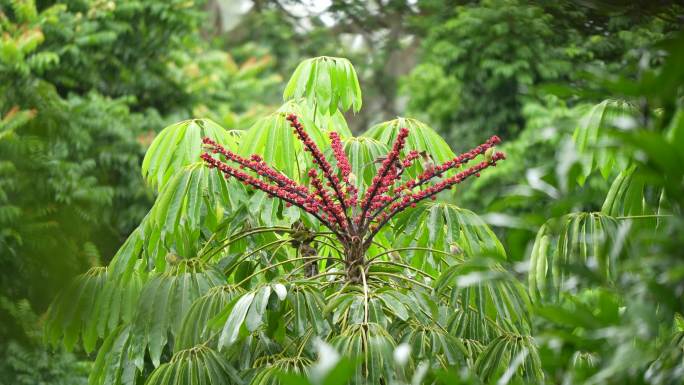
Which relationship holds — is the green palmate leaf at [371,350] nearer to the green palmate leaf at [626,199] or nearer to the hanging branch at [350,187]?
the hanging branch at [350,187]

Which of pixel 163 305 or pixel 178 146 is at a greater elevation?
pixel 178 146

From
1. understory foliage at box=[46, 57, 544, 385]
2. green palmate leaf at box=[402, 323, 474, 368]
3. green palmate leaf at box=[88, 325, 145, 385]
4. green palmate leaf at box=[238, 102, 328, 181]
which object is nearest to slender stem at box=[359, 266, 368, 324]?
understory foliage at box=[46, 57, 544, 385]

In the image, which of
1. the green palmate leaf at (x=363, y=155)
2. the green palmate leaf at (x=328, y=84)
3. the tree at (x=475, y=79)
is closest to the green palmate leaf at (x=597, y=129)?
the green palmate leaf at (x=363, y=155)

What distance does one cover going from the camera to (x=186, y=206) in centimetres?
238

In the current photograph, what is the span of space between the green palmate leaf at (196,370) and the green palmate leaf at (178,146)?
31.0 inches

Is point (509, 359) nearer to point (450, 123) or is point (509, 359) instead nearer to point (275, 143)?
point (275, 143)

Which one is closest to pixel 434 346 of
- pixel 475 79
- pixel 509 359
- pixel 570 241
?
pixel 509 359

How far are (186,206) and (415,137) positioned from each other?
0.72m

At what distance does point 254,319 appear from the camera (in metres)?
1.82

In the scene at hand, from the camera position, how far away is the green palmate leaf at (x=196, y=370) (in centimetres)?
196

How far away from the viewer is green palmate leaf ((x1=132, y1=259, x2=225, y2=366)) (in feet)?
7.10

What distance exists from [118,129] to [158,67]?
1.22 meters

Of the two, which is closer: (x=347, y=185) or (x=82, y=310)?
(x=347, y=185)

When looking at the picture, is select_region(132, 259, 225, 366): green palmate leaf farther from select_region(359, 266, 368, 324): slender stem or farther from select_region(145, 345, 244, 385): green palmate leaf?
select_region(359, 266, 368, 324): slender stem
